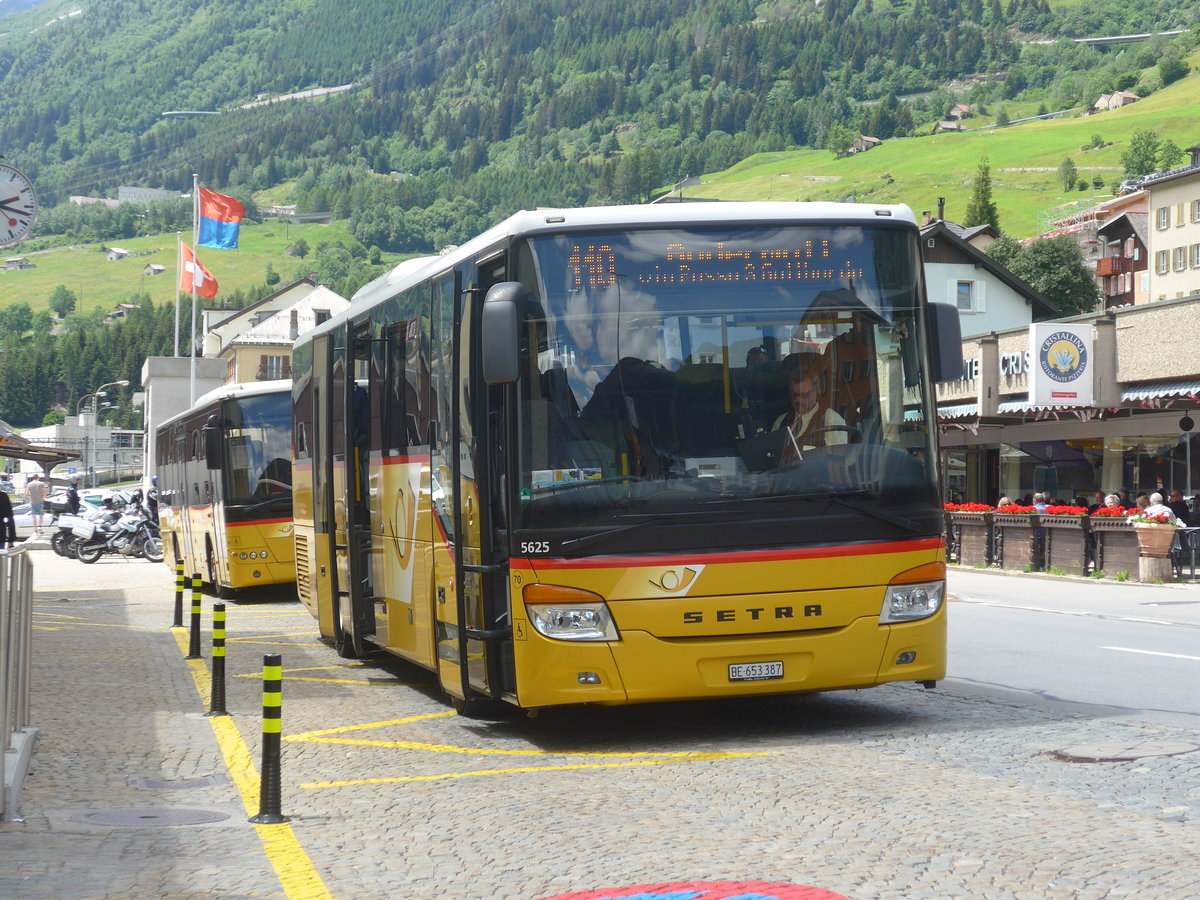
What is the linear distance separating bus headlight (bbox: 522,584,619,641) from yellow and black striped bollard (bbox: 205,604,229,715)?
2894 millimetres

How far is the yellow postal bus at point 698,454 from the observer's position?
29.9 ft

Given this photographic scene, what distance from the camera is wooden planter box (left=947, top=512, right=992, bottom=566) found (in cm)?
3244

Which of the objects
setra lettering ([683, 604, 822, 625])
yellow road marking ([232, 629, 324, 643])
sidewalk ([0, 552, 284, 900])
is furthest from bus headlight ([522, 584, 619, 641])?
yellow road marking ([232, 629, 324, 643])

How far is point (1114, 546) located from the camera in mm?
27516

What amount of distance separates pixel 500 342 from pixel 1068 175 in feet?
590

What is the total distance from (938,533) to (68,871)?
5395 millimetres

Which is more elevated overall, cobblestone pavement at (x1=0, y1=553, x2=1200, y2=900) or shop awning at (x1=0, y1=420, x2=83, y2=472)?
shop awning at (x1=0, y1=420, x2=83, y2=472)

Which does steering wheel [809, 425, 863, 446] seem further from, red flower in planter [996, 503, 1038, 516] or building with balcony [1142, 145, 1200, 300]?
building with balcony [1142, 145, 1200, 300]

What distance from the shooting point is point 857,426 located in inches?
369

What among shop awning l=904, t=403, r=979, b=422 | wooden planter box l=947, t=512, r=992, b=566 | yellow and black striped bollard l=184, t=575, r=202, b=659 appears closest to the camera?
yellow and black striped bollard l=184, t=575, r=202, b=659

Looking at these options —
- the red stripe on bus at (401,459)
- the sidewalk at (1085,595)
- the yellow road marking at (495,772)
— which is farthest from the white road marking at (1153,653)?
the red stripe on bus at (401,459)

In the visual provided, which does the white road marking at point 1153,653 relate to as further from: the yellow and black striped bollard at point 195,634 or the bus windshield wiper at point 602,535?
the yellow and black striped bollard at point 195,634

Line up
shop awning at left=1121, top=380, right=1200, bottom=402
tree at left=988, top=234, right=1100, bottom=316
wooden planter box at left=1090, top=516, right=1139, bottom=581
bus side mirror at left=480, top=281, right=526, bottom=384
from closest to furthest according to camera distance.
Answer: bus side mirror at left=480, top=281, right=526, bottom=384 < wooden planter box at left=1090, top=516, right=1139, bottom=581 < shop awning at left=1121, top=380, right=1200, bottom=402 < tree at left=988, top=234, right=1100, bottom=316

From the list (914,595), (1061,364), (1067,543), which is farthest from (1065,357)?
(914,595)
